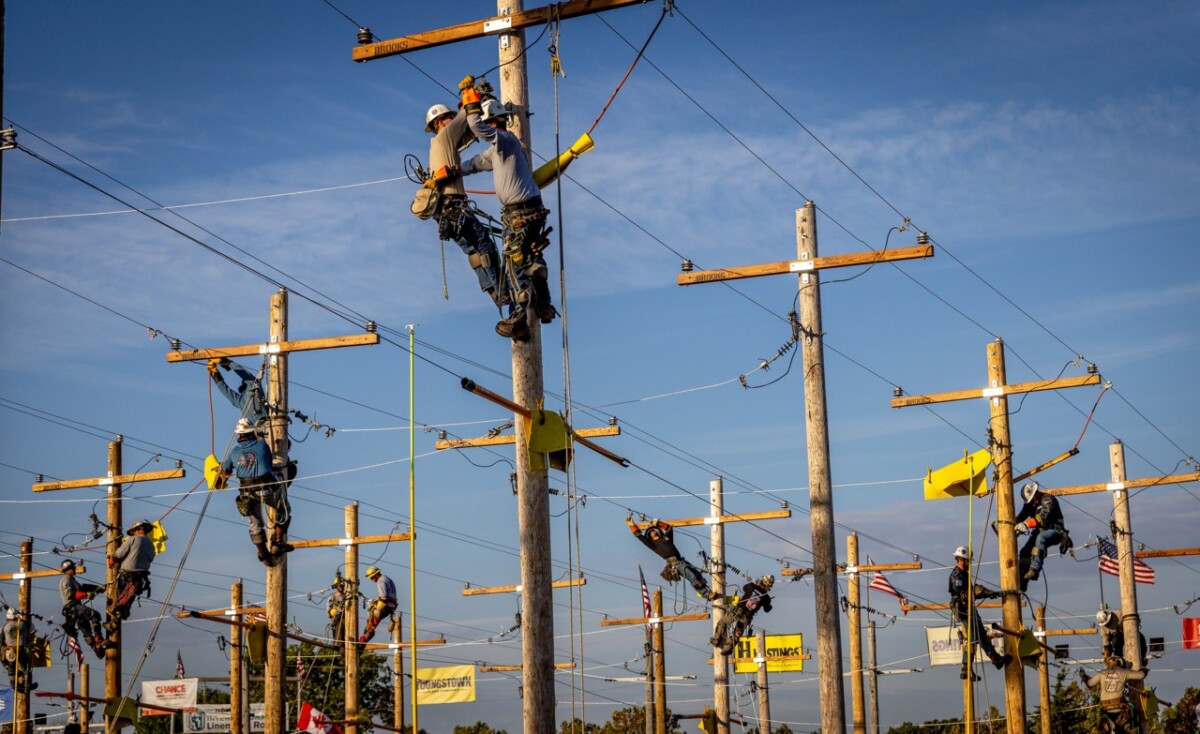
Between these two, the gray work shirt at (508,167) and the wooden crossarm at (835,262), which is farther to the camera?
the wooden crossarm at (835,262)

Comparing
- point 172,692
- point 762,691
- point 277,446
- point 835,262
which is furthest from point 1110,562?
point 172,692

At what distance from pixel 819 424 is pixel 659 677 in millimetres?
13255

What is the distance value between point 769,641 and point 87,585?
24.7m

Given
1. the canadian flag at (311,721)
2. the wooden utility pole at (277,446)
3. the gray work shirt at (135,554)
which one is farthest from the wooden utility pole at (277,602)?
the canadian flag at (311,721)

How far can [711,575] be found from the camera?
27.8 m

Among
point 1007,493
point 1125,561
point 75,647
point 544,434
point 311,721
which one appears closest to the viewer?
point 544,434

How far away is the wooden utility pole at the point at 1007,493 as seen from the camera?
69.1ft

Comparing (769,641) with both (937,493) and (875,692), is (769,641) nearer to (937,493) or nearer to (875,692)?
(875,692)

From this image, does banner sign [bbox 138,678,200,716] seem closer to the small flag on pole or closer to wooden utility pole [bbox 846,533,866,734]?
wooden utility pole [bbox 846,533,866,734]

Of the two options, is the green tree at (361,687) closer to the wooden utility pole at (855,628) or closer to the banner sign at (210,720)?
the banner sign at (210,720)

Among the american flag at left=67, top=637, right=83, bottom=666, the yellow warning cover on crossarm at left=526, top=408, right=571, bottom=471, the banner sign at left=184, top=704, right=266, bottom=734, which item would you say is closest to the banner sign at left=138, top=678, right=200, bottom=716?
the banner sign at left=184, top=704, right=266, bottom=734

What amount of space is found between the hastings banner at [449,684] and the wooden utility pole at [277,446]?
19475 mm

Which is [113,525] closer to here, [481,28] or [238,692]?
[238,692]

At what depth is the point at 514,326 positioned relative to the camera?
35.8 ft
